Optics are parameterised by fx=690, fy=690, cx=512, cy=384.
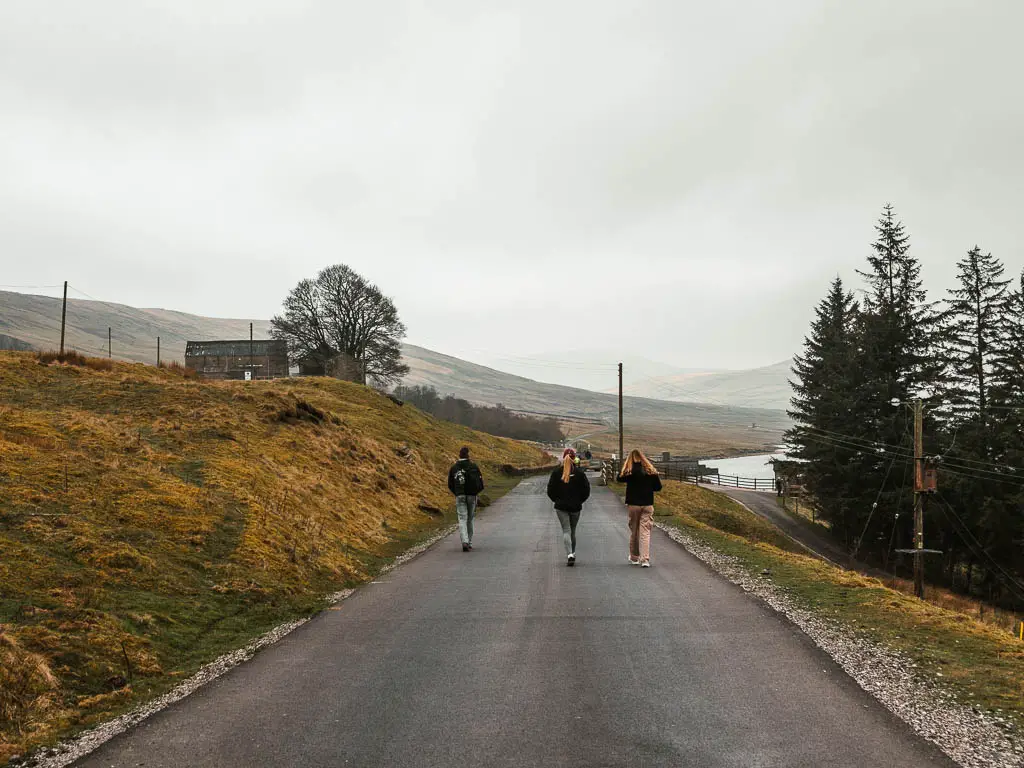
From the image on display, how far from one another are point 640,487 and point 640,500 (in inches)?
9.5

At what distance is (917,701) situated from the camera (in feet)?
19.0

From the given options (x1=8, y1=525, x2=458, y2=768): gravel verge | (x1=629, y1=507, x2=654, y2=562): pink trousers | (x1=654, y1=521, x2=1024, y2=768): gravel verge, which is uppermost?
(x1=629, y1=507, x2=654, y2=562): pink trousers

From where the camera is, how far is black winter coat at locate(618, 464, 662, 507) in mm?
12953

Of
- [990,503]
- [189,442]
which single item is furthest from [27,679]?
[990,503]

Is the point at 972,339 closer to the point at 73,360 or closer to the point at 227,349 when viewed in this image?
the point at 73,360

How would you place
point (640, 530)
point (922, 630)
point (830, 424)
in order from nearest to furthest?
point (922, 630) → point (640, 530) → point (830, 424)

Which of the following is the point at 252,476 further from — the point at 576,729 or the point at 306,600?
the point at 576,729

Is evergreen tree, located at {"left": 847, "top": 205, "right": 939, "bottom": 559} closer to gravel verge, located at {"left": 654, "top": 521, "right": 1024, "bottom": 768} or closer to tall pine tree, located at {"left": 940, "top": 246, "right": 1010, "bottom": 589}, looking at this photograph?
tall pine tree, located at {"left": 940, "top": 246, "right": 1010, "bottom": 589}

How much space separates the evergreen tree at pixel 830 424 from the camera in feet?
134

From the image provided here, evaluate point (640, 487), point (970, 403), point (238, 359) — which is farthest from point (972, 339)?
point (238, 359)

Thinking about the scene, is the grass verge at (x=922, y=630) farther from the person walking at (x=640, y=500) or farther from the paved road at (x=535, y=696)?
the person walking at (x=640, y=500)

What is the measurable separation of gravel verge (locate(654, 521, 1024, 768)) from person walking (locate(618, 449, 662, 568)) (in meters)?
3.67

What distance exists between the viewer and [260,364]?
7856cm

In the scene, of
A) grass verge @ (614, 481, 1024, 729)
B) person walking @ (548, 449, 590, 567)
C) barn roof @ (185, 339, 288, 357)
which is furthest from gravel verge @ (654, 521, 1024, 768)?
barn roof @ (185, 339, 288, 357)
